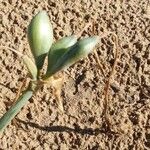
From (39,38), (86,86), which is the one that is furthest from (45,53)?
(86,86)

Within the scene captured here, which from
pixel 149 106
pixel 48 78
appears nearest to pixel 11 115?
pixel 48 78

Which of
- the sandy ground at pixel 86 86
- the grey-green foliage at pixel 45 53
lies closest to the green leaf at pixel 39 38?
the grey-green foliage at pixel 45 53

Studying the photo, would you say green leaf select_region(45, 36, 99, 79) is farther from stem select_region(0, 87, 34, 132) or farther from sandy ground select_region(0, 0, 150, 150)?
sandy ground select_region(0, 0, 150, 150)

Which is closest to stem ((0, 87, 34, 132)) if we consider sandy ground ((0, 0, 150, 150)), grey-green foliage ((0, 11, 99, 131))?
grey-green foliage ((0, 11, 99, 131))

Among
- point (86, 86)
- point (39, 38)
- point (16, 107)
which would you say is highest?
point (86, 86)

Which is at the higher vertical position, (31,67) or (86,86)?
(86,86)

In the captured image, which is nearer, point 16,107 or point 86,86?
point 16,107

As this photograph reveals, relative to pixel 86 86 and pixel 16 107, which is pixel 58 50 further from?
pixel 86 86

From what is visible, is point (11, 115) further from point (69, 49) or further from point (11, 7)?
point (11, 7)
